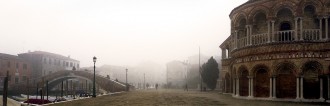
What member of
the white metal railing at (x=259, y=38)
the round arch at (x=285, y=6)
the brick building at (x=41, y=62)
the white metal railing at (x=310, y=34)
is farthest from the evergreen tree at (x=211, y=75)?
the brick building at (x=41, y=62)

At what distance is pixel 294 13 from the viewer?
66.9 ft

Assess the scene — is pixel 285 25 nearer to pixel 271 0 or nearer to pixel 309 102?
pixel 271 0

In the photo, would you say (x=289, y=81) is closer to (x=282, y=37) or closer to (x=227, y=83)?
(x=282, y=37)

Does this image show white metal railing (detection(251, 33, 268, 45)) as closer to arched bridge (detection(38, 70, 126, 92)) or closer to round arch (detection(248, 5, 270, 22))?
round arch (detection(248, 5, 270, 22))

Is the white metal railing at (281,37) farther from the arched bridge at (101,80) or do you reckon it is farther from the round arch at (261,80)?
the arched bridge at (101,80)

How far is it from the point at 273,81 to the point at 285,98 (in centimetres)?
129

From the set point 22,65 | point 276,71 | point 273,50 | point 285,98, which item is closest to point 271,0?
point 273,50

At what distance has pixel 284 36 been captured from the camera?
67.3 feet

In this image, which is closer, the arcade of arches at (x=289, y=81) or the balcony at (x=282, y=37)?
the arcade of arches at (x=289, y=81)

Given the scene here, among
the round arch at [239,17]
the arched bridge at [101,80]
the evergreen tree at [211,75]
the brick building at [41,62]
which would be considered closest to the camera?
the round arch at [239,17]

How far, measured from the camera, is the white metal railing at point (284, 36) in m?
20.5

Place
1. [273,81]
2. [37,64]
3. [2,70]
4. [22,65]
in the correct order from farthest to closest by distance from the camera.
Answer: [37,64] < [22,65] < [2,70] < [273,81]

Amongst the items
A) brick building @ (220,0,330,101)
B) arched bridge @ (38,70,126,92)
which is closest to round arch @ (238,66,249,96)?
brick building @ (220,0,330,101)

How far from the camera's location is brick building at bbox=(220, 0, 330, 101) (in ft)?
64.3
